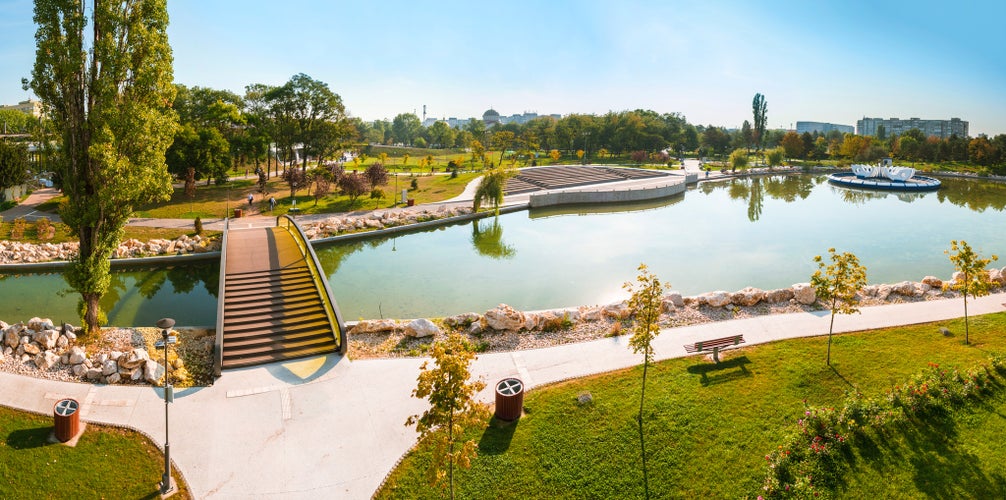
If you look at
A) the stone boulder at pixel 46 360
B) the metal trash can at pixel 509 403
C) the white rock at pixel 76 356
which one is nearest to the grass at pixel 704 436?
the metal trash can at pixel 509 403

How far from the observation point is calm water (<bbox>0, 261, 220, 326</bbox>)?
18.3 meters

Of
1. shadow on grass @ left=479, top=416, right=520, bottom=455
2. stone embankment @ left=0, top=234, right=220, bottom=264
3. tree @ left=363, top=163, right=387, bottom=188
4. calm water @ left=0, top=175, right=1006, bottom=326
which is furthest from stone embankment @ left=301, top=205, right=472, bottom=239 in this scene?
shadow on grass @ left=479, top=416, right=520, bottom=455

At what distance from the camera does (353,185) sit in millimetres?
36969

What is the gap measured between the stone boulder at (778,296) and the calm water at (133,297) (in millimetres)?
17763

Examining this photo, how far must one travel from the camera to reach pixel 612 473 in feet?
31.6

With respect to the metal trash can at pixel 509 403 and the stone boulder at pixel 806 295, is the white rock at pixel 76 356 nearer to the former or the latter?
the metal trash can at pixel 509 403

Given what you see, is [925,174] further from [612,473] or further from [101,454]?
[101,454]

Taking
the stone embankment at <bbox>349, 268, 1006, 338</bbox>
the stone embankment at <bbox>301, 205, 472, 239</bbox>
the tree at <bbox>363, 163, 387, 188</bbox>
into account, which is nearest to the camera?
the stone embankment at <bbox>349, 268, 1006, 338</bbox>

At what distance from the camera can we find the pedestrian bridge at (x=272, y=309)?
14.1m

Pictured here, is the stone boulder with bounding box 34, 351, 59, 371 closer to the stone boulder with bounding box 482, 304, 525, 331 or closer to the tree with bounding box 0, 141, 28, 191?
the stone boulder with bounding box 482, 304, 525, 331

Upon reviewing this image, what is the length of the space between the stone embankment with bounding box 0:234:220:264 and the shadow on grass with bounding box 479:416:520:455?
65.2ft

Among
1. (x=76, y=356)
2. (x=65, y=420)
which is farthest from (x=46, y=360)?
(x=65, y=420)

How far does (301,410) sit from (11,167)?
1230 inches

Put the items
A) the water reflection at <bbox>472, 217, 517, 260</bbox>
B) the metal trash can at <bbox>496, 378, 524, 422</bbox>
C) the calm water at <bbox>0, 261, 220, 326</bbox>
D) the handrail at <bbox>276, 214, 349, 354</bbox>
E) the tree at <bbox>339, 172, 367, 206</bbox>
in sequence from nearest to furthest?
the metal trash can at <bbox>496, 378, 524, 422</bbox> < the handrail at <bbox>276, 214, 349, 354</bbox> < the calm water at <bbox>0, 261, 220, 326</bbox> < the water reflection at <bbox>472, 217, 517, 260</bbox> < the tree at <bbox>339, 172, 367, 206</bbox>
